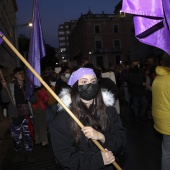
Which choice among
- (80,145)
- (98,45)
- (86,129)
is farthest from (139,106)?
(98,45)

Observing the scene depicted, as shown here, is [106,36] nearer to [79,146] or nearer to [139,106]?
[139,106]

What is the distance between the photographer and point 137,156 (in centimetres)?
544

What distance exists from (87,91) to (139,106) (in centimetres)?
622

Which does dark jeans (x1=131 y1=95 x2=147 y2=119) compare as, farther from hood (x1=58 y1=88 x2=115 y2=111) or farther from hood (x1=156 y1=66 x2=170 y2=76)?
hood (x1=58 y1=88 x2=115 y2=111)

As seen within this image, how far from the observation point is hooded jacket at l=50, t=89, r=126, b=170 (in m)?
2.49

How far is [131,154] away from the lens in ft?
18.3

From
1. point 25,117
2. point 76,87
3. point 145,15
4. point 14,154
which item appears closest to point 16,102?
point 25,117

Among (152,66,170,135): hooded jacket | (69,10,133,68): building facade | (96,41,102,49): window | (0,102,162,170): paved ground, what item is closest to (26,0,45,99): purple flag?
(152,66,170,135): hooded jacket

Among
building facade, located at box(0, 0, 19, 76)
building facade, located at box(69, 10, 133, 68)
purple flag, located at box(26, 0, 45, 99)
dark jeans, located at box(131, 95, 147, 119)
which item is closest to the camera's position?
purple flag, located at box(26, 0, 45, 99)

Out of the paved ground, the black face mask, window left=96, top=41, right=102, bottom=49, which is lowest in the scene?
the paved ground

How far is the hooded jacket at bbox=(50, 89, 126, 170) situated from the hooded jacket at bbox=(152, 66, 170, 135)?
39.0 inches

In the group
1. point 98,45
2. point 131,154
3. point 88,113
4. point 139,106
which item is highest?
point 98,45

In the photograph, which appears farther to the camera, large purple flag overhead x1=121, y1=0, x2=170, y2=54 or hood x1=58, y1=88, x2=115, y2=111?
hood x1=58, y1=88, x2=115, y2=111

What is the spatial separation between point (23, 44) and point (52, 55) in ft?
37.9
